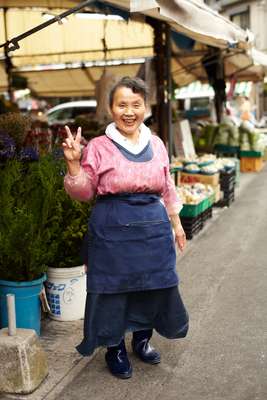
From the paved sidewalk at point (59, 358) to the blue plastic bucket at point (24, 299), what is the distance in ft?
0.85

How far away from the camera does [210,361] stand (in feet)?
12.9

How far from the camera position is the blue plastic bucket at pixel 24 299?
158 inches

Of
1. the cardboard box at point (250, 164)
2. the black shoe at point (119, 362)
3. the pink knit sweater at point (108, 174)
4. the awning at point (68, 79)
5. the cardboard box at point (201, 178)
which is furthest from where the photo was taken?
the awning at point (68, 79)

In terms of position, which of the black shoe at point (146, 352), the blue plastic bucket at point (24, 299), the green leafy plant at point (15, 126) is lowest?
the black shoe at point (146, 352)

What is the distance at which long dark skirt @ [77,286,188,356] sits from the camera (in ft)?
11.5

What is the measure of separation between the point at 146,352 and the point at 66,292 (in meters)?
0.93

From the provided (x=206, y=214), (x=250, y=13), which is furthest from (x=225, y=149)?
(x=250, y=13)

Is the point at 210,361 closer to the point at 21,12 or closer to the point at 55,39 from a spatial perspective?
the point at 21,12

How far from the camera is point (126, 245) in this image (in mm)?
3453

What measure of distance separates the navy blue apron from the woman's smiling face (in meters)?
0.42

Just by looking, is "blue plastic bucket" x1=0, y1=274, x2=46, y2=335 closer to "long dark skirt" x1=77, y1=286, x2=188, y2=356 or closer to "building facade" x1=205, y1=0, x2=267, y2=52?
"long dark skirt" x1=77, y1=286, x2=188, y2=356

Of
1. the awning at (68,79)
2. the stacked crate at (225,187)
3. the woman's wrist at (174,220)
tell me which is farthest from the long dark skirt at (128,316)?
the awning at (68,79)

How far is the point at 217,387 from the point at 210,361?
37 cm

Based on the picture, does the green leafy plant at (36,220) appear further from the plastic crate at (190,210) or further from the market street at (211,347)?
the plastic crate at (190,210)
